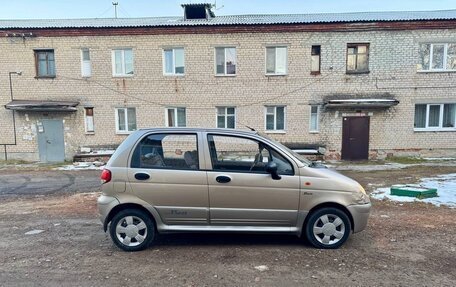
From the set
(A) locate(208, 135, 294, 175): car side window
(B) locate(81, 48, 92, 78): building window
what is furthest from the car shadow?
(B) locate(81, 48, 92, 78): building window

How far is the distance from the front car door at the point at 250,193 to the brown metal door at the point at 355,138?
11330mm

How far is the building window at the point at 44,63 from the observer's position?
49.2ft

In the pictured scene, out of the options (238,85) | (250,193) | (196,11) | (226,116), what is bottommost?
(250,193)

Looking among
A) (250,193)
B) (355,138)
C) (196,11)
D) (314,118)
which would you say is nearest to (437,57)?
(355,138)

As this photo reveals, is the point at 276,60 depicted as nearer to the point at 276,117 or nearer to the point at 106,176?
the point at 276,117

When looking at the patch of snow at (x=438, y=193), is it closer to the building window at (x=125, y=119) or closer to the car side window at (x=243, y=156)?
the car side window at (x=243, y=156)

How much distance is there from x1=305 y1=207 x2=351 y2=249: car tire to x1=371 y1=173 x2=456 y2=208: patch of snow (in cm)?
353

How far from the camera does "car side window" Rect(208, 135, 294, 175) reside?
4.28 meters

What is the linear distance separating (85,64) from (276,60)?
9.57 m

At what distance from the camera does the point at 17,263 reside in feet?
12.8

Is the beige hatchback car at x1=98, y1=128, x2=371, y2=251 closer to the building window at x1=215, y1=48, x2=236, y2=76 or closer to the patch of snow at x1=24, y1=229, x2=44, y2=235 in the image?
the patch of snow at x1=24, y1=229, x2=44, y2=235

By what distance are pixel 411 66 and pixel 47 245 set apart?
51.7 ft

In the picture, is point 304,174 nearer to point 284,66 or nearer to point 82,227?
point 82,227

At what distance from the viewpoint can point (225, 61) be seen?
1471cm
